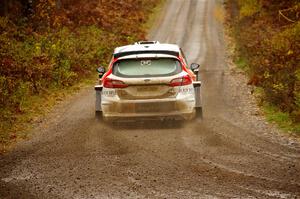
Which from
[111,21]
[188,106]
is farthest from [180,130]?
[111,21]

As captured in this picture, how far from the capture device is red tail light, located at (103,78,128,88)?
10.6m

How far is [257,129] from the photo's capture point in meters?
11.0

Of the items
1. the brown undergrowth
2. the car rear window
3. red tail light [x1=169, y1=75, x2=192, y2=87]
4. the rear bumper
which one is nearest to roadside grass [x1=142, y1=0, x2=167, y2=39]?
the brown undergrowth

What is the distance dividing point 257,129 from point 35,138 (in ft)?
15.8

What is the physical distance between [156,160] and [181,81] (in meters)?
2.81

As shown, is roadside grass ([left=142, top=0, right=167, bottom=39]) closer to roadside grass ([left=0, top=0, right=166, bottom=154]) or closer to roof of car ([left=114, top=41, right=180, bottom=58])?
roadside grass ([left=0, top=0, right=166, bottom=154])

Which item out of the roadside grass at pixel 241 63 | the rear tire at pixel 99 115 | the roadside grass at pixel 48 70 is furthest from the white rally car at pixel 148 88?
the roadside grass at pixel 241 63

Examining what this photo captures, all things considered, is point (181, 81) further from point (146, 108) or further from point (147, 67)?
point (146, 108)

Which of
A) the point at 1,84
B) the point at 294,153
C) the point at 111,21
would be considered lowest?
the point at 294,153

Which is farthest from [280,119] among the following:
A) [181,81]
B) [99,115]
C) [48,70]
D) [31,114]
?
[48,70]

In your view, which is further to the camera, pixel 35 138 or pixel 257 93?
pixel 257 93

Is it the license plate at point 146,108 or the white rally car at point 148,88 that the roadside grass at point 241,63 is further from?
the license plate at point 146,108

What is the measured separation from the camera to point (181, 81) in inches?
422

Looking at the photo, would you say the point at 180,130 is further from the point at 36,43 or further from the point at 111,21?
the point at 111,21
